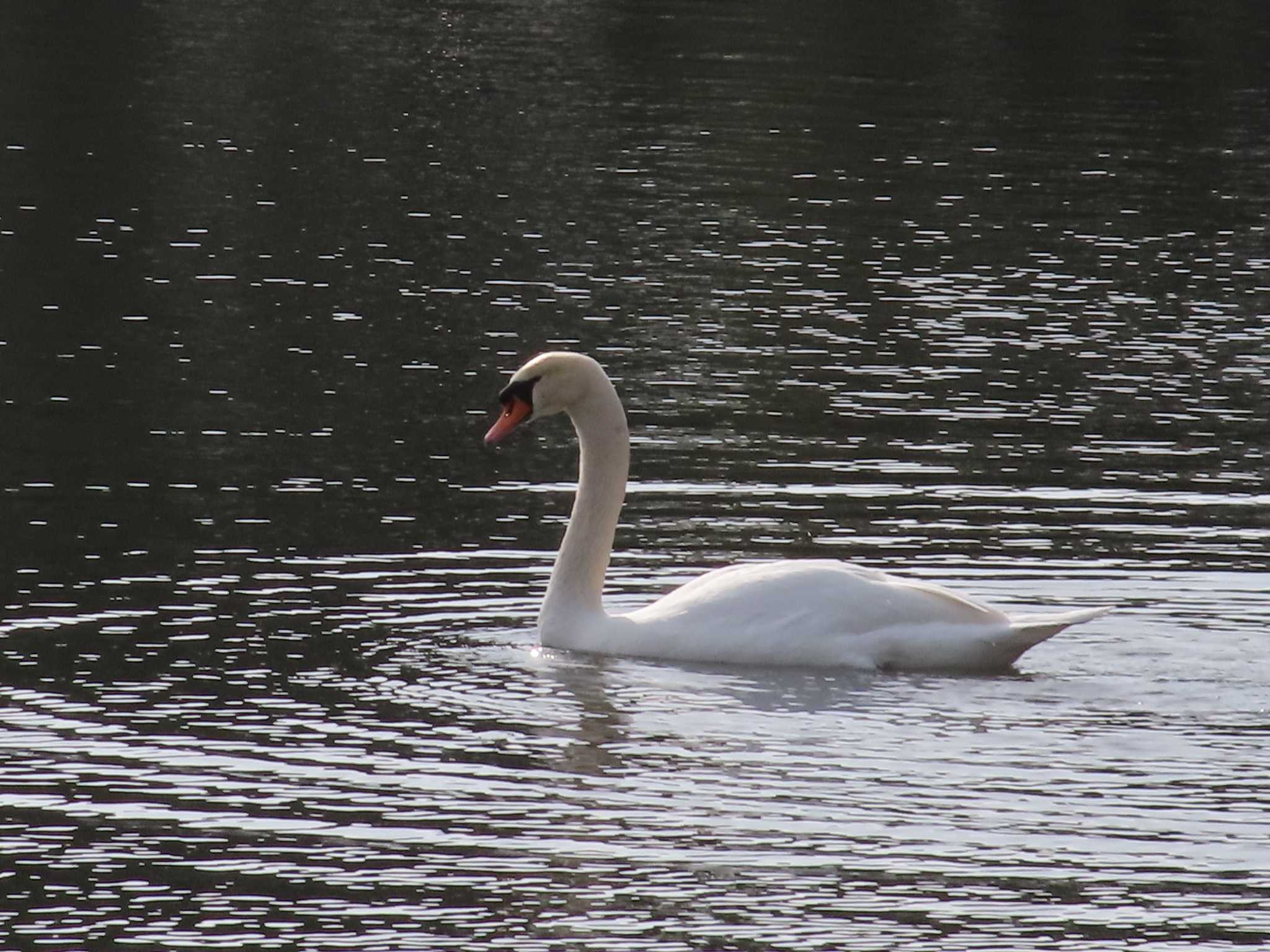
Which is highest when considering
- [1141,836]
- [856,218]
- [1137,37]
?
[1137,37]

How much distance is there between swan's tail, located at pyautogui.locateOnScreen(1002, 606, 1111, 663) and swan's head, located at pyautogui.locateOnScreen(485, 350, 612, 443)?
7.45ft

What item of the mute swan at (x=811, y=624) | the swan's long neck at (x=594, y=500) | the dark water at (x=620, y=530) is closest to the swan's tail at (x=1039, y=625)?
the mute swan at (x=811, y=624)

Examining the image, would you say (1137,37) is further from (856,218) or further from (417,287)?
(417,287)

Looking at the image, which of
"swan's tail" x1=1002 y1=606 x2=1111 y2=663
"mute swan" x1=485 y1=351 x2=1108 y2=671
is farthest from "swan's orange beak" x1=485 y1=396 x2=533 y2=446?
"swan's tail" x1=1002 y1=606 x2=1111 y2=663

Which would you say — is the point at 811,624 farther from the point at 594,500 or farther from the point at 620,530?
the point at 620,530

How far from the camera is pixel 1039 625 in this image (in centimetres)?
1157

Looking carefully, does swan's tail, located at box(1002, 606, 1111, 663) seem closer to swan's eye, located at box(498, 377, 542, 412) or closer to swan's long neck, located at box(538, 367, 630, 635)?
swan's long neck, located at box(538, 367, 630, 635)

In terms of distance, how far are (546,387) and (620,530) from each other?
2094 mm

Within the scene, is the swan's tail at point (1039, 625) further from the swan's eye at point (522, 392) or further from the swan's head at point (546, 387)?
the swan's eye at point (522, 392)

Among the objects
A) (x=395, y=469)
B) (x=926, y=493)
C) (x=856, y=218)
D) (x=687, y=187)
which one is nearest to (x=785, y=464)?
(x=926, y=493)

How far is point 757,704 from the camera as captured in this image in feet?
36.8


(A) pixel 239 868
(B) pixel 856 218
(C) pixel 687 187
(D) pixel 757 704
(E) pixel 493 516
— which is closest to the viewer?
(A) pixel 239 868

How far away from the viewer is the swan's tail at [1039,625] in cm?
1155

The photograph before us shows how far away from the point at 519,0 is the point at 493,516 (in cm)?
4363
